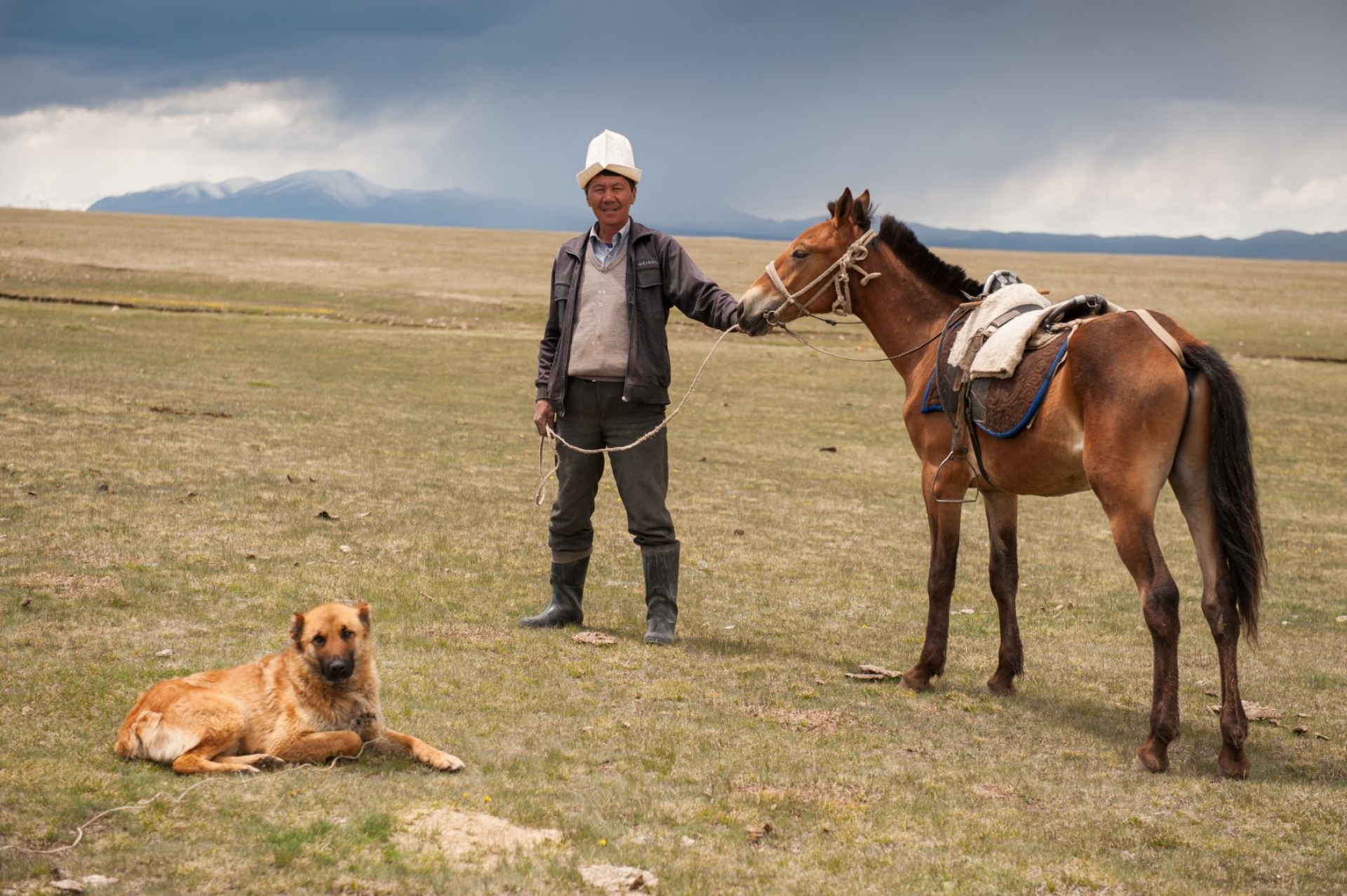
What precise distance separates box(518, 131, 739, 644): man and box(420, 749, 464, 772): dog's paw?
8.82 ft

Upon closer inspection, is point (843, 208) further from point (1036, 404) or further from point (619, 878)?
point (619, 878)

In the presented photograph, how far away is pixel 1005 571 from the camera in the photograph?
7734 millimetres

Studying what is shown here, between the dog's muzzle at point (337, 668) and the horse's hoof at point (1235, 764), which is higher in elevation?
the dog's muzzle at point (337, 668)

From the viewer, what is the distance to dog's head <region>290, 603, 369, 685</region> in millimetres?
5168

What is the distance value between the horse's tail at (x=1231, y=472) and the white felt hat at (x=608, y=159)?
12.0 feet

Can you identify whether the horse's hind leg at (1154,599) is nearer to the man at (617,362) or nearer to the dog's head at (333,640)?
the man at (617,362)

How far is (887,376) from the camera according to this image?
30172 mm

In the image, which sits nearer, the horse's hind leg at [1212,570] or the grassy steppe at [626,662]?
the grassy steppe at [626,662]

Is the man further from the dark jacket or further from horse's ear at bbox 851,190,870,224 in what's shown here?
horse's ear at bbox 851,190,870,224

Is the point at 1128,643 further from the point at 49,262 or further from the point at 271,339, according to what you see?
the point at 49,262

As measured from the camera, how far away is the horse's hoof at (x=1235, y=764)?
5941 mm

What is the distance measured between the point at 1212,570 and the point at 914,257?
284 centimetres

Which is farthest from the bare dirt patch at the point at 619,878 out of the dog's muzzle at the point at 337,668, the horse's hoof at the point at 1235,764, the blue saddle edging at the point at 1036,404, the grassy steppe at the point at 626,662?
the blue saddle edging at the point at 1036,404

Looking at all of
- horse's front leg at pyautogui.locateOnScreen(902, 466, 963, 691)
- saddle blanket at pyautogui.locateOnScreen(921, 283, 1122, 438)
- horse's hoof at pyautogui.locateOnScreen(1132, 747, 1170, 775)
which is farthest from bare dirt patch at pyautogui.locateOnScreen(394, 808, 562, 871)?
saddle blanket at pyautogui.locateOnScreen(921, 283, 1122, 438)
